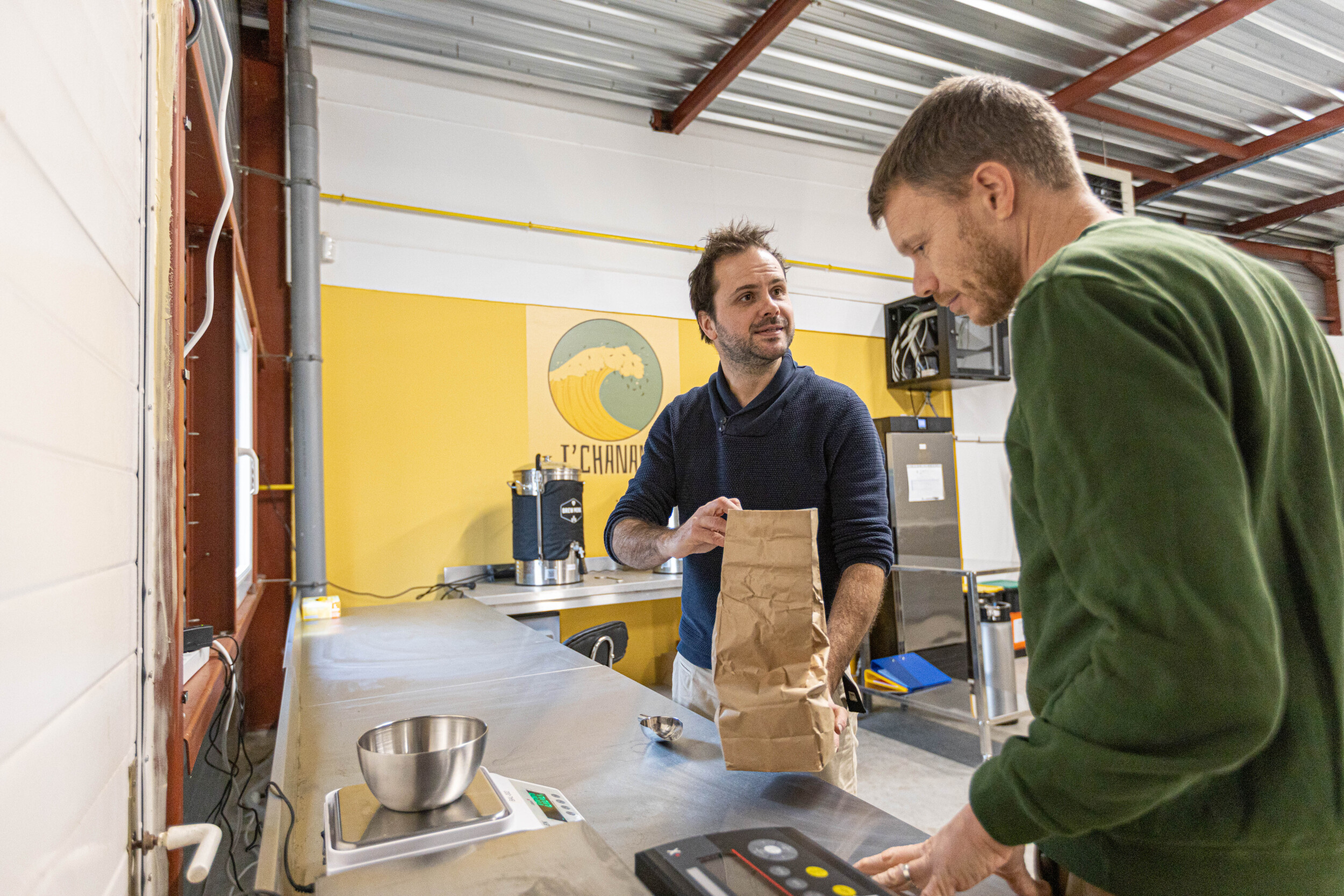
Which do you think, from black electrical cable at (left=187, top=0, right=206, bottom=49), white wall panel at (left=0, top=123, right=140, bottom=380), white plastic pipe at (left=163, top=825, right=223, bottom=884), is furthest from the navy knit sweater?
black electrical cable at (left=187, top=0, right=206, bottom=49)

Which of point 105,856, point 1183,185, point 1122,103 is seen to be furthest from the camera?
point 1183,185

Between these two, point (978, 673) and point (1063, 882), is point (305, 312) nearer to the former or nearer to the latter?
point (978, 673)

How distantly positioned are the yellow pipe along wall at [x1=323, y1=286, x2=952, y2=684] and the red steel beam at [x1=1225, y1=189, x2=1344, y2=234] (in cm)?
585

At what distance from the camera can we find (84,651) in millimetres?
612

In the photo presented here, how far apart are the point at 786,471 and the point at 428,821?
0.99m

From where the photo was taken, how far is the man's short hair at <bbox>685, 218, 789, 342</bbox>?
5.82ft

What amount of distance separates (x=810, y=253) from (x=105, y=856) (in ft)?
15.2

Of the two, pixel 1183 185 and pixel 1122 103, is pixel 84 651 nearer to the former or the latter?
pixel 1122 103

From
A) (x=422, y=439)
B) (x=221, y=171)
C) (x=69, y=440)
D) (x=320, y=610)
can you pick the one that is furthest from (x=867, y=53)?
(x=69, y=440)

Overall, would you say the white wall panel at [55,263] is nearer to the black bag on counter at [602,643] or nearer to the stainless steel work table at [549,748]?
the stainless steel work table at [549,748]

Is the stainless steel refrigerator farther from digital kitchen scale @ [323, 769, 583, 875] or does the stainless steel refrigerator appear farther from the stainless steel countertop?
digital kitchen scale @ [323, 769, 583, 875]

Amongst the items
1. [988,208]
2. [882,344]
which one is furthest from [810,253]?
[988,208]

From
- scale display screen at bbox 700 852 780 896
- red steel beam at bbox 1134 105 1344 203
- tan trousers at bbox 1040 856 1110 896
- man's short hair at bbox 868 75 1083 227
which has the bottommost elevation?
tan trousers at bbox 1040 856 1110 896

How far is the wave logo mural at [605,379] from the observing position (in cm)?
407
